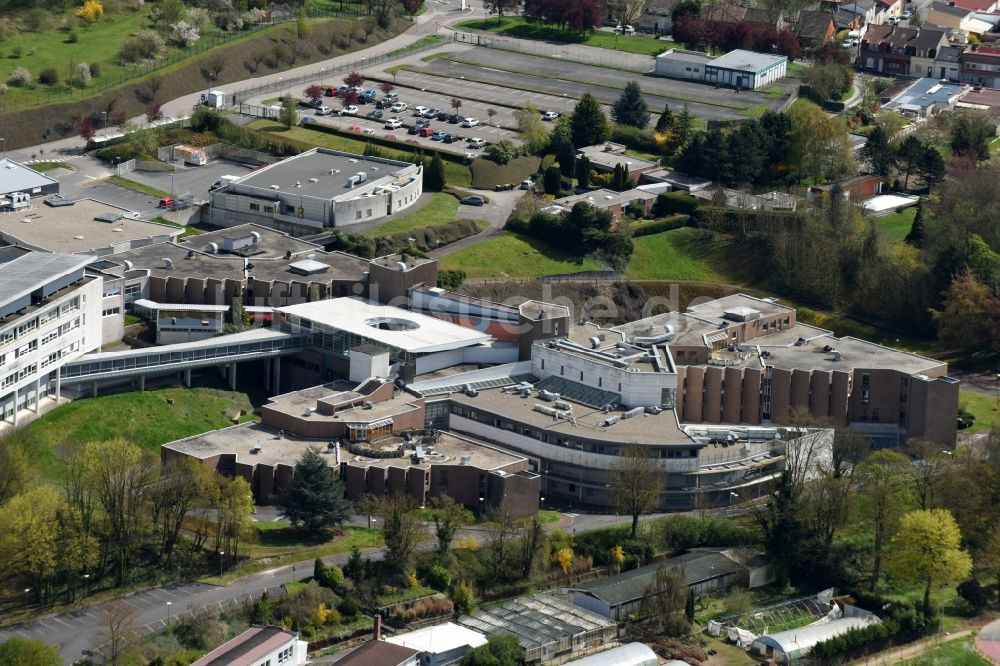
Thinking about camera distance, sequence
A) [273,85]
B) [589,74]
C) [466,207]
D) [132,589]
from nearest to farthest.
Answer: [132,589] → [466,207] → [273,85] → [589,74]

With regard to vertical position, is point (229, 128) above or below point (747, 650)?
above

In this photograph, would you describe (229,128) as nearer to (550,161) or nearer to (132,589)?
(550,161)

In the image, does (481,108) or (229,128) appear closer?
(229,128)

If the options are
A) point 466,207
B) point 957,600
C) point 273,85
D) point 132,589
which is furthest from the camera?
point 273,85

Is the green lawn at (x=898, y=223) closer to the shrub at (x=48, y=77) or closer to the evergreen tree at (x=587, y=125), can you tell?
the evergreen tree at (x=587, y=125)

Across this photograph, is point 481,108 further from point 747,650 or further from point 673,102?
point 747,650

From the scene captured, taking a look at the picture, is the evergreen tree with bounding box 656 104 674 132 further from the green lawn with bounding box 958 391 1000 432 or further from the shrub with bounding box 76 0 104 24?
the shrub with bounding box 76 0 104 24

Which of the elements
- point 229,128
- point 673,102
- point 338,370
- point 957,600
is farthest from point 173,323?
point 673,102

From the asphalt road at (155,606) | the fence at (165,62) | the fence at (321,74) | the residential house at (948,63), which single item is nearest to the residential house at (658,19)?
the fence at (321,74)
